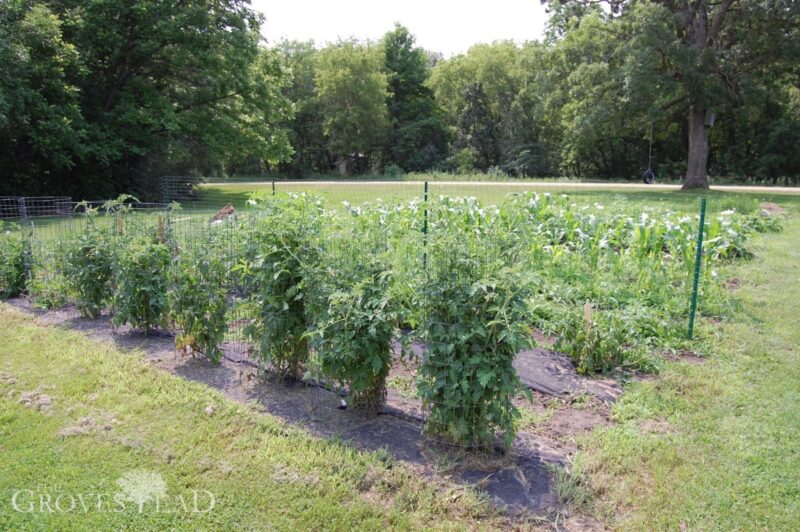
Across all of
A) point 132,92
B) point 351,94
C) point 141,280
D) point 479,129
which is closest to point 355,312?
point 141,280

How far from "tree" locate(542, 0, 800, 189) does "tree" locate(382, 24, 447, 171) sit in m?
22.8

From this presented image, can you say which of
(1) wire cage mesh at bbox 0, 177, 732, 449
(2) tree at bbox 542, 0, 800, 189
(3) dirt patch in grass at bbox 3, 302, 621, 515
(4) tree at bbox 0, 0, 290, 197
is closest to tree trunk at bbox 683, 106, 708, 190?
(2) tree at bbox 542, 0, 800, 189

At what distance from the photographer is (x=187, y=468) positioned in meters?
3.31

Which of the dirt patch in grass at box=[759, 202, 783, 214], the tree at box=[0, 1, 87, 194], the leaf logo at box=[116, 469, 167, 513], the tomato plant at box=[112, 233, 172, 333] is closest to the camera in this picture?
the leaf logo at box=[116, 469, 167, 513]

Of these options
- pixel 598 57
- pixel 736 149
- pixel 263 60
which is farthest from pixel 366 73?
pixel 736 149

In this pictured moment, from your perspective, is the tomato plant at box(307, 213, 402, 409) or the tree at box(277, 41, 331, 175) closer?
the tomato plant at box(307, 213, 402, 409)

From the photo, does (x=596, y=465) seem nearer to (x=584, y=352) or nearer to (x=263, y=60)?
(x=584, y=352)

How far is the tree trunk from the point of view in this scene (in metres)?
22.7

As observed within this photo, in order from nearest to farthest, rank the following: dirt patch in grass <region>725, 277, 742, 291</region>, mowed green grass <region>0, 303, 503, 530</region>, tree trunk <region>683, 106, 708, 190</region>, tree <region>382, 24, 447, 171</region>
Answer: mowed green grass <region>0, 303, 503, 530</region> < dirt patch in grass <region>725, 277, 742, 291</region> < tree trunk <region>683, 106, 708, 190</region> < tree <region>382, 24, 447, 171</region>

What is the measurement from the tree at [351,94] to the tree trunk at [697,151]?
23765 mm

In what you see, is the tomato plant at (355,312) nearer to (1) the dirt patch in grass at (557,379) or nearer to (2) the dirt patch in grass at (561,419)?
(2) the dirt patch in grass at (561,419)

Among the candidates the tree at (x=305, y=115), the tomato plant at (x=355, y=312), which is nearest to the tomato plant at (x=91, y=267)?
the tomato plant at (x=355, y=312)

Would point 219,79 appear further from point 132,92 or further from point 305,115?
point 305,115

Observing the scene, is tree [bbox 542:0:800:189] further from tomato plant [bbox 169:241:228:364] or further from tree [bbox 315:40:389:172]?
tree [bbox 315:40:389:172]
